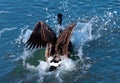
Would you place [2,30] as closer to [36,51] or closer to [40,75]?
[36,51]

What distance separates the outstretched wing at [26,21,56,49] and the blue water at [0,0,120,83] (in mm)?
829

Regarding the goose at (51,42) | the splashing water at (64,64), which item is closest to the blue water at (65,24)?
the splashing water at (64,64)

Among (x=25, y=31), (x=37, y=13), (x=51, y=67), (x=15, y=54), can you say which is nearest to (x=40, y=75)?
(x=51, y=67)

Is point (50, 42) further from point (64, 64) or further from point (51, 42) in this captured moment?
point (64, 64)

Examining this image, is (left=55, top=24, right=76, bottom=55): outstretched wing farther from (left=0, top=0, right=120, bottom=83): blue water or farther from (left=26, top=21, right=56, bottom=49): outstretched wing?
(left=0, top=0, right=120, bottom=83): blue water

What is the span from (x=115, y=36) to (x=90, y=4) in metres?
3.08

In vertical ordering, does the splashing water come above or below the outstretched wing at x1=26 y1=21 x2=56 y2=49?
below

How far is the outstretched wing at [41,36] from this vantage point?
1825cm

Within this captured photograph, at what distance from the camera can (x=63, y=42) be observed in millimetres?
18312

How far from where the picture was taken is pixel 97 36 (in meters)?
20.1

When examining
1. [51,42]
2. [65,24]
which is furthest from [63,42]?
[65,24]

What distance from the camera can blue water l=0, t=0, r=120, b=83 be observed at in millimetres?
17789

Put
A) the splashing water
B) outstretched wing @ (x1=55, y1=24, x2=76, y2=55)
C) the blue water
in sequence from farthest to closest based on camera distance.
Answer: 1. the splashing water
2. outstretched wing @ (x1=55, y1=24, x2=76, y2=55)
3. the blue water

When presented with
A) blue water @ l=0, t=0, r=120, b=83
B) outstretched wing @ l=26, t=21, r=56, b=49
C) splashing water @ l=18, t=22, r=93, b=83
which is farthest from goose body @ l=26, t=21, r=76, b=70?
blue water @ l=0, t=0, r=120, b=83
